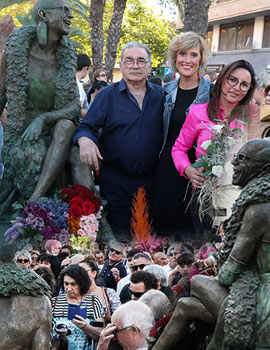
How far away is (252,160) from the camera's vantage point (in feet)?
11.4

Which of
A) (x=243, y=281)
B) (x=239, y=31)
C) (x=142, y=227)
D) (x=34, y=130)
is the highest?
(x=239, y=31)

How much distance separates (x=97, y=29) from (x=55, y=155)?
16.5 metres

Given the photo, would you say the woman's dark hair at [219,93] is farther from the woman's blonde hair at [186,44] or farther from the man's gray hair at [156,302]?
the man's gray hair at [156,302]

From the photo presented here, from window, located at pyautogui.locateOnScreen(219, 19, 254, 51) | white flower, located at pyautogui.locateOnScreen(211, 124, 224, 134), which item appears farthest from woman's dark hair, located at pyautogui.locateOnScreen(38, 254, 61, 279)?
window, located at pyautogui.locateOnScreen(219, 19, 254, 51)

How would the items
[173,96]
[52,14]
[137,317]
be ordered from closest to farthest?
[137,317] < [173,96] < [52,14]

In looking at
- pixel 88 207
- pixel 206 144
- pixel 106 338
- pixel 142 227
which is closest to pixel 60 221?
pixel 88 207

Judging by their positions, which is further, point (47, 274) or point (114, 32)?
point (114, 32)

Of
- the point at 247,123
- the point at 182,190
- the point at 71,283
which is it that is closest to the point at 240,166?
the point at 71,283

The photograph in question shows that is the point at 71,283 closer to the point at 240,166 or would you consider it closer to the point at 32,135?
the point at 240,166

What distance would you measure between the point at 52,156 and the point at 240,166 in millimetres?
4396

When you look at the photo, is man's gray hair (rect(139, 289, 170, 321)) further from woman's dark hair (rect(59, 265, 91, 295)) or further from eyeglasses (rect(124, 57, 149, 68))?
eyeglasses (rect(124, 57, 149, 68))

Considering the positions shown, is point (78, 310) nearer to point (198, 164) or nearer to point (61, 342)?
point (61, 342)

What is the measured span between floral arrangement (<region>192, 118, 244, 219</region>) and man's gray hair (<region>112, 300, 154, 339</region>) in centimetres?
166

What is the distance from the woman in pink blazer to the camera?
616 centimetres
